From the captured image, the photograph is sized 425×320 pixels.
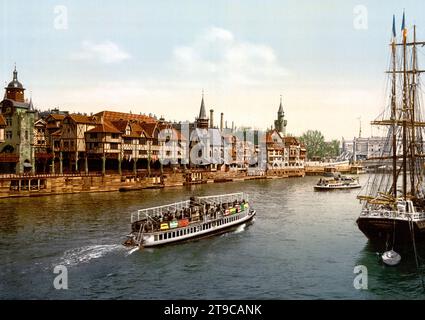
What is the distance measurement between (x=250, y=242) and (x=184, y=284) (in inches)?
654

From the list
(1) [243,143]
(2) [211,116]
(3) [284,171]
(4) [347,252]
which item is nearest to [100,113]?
(2) [211,116]

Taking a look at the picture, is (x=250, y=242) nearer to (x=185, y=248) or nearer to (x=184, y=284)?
(x=185, y=248)

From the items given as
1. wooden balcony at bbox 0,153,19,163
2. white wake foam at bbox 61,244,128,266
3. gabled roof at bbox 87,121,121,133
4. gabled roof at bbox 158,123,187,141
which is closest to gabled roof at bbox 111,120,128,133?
gabled roof at bbox 87,121,121,133

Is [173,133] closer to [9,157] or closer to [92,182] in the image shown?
[92,182]

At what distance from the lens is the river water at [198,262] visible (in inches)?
1300

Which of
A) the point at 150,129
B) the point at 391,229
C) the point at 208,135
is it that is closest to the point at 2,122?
the point at 150,129

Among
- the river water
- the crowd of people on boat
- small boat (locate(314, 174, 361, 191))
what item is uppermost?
the crowd of people on boat

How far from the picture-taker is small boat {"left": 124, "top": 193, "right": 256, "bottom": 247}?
45.9m

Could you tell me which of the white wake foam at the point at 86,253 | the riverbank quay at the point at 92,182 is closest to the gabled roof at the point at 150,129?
the riverbank quay at the point at 92,182

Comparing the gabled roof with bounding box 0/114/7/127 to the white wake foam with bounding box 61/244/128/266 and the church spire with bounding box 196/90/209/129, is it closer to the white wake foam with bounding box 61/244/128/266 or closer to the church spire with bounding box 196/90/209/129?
the white wake foam with bounding box 61/244/128/266

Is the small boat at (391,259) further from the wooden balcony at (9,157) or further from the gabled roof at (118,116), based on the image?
the gabled roof at (118,116)

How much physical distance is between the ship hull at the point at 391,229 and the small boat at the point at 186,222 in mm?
17338

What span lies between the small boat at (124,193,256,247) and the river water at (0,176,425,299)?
135 cm
